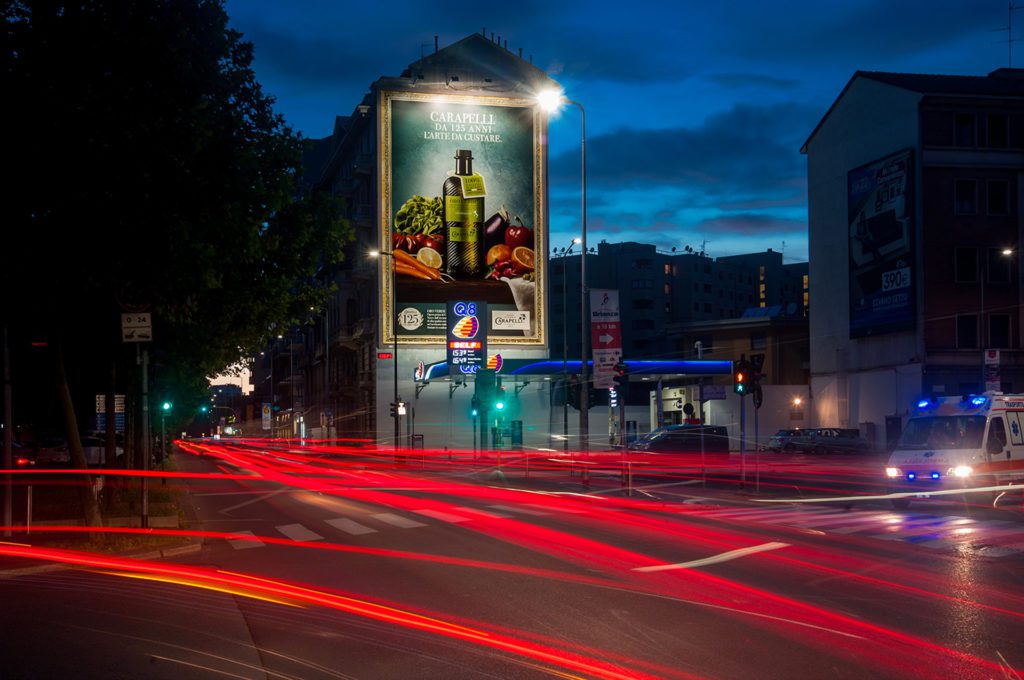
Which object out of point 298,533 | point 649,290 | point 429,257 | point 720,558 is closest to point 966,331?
point 429,257

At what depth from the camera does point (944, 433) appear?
2388cm

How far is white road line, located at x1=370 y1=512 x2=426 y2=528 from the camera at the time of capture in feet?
66.5

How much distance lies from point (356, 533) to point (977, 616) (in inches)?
460

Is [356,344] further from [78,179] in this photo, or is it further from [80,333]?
[78,179]

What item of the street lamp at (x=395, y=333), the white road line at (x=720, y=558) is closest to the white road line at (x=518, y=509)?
the white road line at (x=720, y=558)

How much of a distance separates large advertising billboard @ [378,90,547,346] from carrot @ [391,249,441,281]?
6cm

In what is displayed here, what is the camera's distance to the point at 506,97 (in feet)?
207

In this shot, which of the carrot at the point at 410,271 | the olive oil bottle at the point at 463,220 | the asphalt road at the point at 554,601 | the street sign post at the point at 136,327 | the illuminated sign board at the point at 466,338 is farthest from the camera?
the olive oil bottle at the point at 463,220

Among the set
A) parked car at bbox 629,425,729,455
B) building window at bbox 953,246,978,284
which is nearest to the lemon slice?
parked car at bbox 629,425,729,455

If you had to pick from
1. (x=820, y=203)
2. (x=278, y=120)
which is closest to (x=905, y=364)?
(x=820, y=203)

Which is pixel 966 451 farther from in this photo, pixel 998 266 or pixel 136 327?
pixel 998 266

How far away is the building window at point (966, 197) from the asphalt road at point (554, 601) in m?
40.0

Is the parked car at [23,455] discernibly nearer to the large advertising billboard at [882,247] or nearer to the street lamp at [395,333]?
the street lamp at [395,333]

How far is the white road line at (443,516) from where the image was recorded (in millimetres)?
21062
